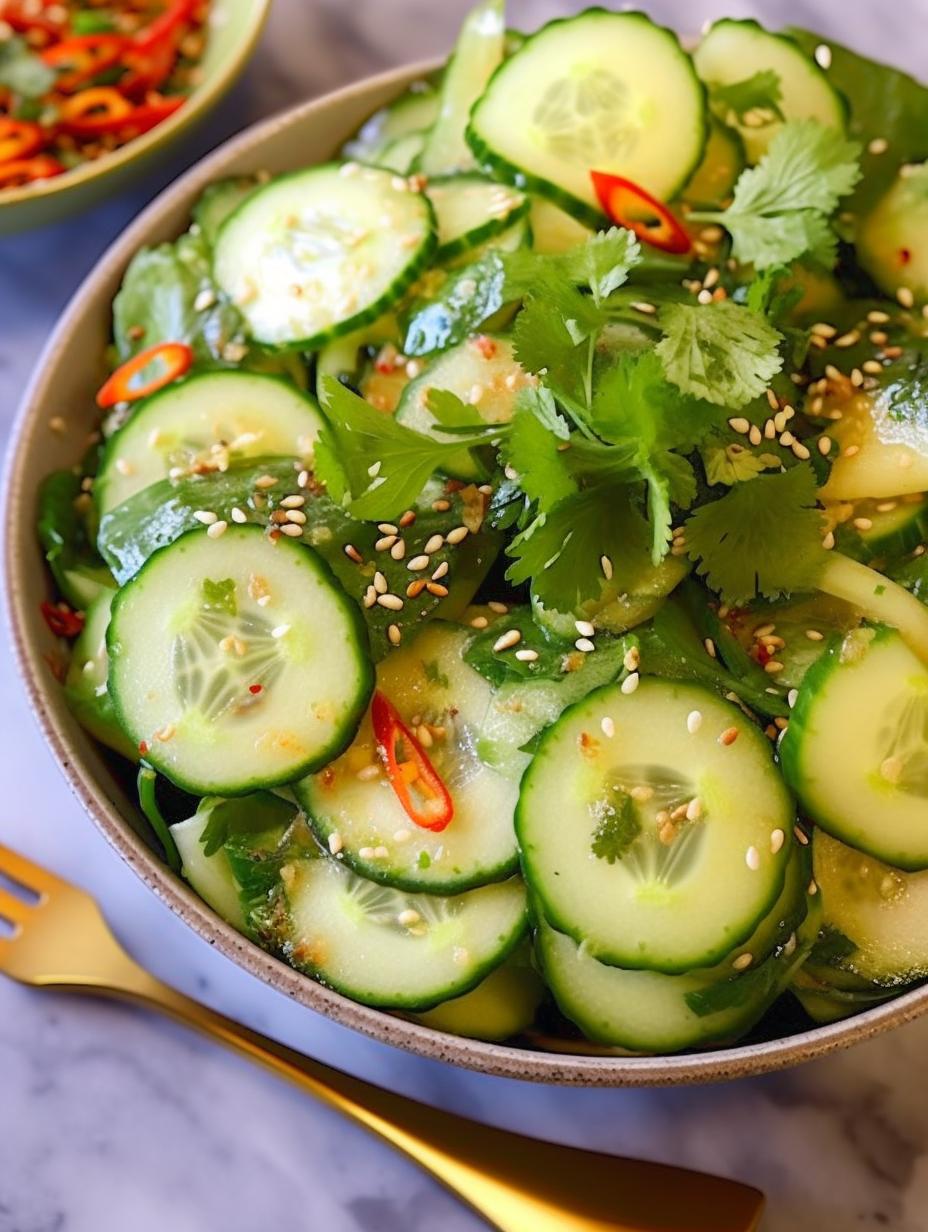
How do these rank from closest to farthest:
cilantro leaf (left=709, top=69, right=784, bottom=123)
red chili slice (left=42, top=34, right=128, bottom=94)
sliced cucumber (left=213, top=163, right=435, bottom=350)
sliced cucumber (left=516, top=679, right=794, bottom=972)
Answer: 1. sliced cucumber (left=516, top=679, right=794, bottom=972)
2. sliced cucumber (left=213, top=163, right=435, bottom=350)
3. cilantro leaf (left=709, top=69, right=784, bottom=123)
4. red chili slice (left=42, top=34, right=128, bottom=94)

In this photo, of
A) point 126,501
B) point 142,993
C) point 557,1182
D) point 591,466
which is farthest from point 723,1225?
point 126,501

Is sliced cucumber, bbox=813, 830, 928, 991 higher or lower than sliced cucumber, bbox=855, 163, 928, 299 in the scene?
lower

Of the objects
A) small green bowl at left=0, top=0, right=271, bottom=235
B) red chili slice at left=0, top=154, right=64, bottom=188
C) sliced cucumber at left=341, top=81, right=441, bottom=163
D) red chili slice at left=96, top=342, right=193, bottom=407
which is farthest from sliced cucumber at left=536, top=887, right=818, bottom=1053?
red chili slice at left=0, top=154, right=64, bottom=188

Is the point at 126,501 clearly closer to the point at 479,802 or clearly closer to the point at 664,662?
the point at 479,802

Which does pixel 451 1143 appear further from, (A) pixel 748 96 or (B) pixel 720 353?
(A) pixel 748 96

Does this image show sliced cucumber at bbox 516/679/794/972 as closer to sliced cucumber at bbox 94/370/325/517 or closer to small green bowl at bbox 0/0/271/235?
sliced cucumber at bbox 94/370/325/517

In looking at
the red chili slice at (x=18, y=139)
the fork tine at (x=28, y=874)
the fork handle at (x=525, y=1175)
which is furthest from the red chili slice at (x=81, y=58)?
the fork handle at (x=525, y=1175)

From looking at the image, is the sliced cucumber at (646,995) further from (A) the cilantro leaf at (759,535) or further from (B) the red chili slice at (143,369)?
(B) the red chili slice at (143,369)
